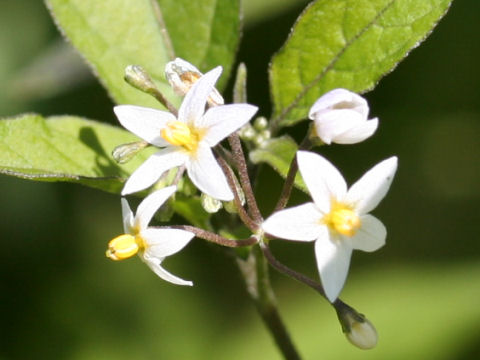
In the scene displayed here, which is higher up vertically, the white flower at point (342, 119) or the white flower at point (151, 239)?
the white flower at point (342, 119)

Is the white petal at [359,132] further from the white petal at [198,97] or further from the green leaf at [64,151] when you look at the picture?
the green leaf at [64,151]

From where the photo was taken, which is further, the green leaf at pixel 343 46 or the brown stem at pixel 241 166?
the green leaf at pixel 343 46

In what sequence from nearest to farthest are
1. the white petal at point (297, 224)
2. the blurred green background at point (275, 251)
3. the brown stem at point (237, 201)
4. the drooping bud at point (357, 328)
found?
the white petal at point (297, 224) → the brown stem at point (237, 201) → the drooping bud at point (357, 328) → the blurred green background at point (275, 251)

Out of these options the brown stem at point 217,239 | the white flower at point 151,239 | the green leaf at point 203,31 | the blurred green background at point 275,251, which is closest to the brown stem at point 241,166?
the brown stem at point 217,239

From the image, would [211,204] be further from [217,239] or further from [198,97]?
[198,97]

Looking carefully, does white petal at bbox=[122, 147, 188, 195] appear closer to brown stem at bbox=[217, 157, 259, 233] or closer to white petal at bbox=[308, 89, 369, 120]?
brown stem at bbox=[217, 157, 259, 233]

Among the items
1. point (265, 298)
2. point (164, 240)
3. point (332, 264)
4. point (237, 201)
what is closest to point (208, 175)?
point (237, 201)
